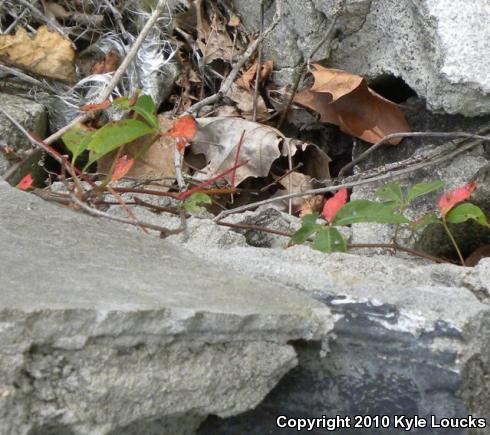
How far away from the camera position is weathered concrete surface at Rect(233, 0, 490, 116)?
1.72 m

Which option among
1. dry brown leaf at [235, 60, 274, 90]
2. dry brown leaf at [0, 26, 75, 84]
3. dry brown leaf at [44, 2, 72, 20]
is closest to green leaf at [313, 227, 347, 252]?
dry brown leaf at [235, 60, 274, 90]

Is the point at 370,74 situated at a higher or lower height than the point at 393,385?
higher

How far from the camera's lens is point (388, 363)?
1.13 meters

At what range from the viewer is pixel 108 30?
2.33 metres

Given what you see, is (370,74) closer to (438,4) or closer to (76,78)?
(438,4)

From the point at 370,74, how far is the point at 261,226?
1.72ft

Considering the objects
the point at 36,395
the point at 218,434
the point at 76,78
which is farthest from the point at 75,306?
the point at 76,78

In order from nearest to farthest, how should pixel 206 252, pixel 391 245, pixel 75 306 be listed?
pixel 75 306 → pixel 206 252 → pixel 391 245

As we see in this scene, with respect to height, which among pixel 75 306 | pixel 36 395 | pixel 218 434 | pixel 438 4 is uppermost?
pixel 438 4

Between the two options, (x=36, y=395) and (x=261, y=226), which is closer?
(x=36, y=395)

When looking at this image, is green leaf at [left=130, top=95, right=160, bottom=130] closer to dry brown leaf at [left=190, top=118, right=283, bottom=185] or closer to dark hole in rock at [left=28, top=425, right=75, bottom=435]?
dry brown leaf at [left=190, top=118, right=283, bottom=185]

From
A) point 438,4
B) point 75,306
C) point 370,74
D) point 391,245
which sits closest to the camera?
point 75,306

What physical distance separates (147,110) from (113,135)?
0.40 ft

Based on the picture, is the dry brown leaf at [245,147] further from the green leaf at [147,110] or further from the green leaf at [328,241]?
the green leaf at [328,241]
